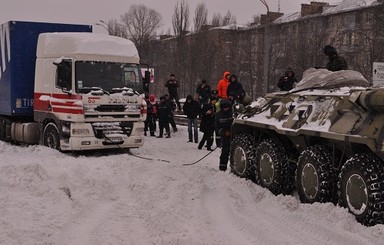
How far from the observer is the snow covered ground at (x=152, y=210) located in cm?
606

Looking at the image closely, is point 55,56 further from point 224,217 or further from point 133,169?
point 224,217

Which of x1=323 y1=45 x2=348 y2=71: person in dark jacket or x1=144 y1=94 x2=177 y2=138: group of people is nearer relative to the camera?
x1=323 y1=45 x2=348 y2=71: person in dark jacket

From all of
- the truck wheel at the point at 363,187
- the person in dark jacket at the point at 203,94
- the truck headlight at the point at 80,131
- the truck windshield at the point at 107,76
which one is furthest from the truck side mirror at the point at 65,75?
the truck wheel at the point at 363,187

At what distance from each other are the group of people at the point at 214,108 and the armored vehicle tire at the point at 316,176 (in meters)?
2.32

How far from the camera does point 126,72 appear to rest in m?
13.2

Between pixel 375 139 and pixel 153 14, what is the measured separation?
66727 millimetres

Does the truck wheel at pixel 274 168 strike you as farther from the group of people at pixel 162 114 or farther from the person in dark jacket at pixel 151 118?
the person in dark jacket at pixel 151 118

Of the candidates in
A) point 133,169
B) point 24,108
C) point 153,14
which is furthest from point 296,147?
point 153,14

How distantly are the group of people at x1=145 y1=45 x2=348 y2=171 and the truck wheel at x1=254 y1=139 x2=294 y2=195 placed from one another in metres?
1.80

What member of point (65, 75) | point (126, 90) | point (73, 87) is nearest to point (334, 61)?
point (126, 90)

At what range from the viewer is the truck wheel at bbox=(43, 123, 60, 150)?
516 inches

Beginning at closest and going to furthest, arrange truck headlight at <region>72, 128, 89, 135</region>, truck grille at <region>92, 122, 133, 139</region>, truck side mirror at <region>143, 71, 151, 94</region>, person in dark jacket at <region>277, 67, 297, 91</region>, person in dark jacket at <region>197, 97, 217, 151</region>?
person in dark jacket at <region>277, 67, 297, 91</region>
truck headlight at <region>72, 128, 89, 135</region>
truck grille at <region>92, 122, 133, 139</region>
truck side mirror at <region>143, 71, 151, 94</region>
person in dark jacket at <region>197, 97, 217, 151</region>

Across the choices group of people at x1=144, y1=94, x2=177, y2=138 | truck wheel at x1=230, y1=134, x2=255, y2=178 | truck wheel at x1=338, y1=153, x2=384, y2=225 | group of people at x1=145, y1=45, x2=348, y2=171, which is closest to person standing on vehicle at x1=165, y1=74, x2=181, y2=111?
group of people at x1=145, y1=45, x2=348, y2=171

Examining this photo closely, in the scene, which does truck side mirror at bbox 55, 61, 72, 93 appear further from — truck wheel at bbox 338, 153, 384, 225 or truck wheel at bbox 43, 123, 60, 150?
truck wheel at bbox 338, 153, 384, 225
